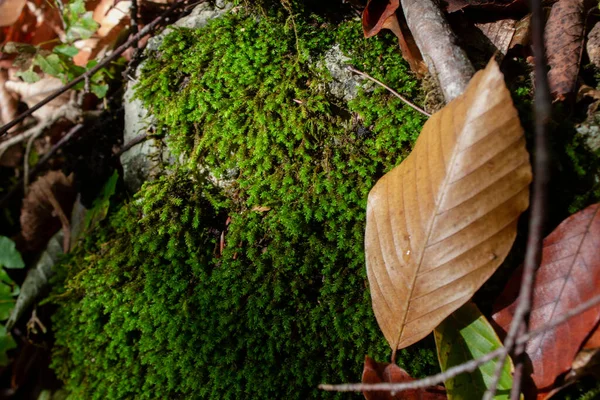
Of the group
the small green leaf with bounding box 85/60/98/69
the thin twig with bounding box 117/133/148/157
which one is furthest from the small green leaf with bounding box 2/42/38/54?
the thin twig with bounding box 117/133/148/157

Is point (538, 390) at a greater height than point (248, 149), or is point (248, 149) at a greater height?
point (248, 149)

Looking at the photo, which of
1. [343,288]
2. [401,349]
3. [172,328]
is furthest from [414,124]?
[172,328]

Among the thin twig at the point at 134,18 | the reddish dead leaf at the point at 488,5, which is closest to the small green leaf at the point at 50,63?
the thin twig at the point at 134,18

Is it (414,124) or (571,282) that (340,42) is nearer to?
(414,124)

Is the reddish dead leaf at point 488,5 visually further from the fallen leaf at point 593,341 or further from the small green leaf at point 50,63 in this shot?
the small green leaf at point 50,63

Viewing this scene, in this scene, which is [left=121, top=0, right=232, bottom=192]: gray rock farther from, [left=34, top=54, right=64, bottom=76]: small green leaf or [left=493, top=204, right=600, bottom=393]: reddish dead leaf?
[left=493, top=204, right=600, bottom=393]: reddish dead leaf

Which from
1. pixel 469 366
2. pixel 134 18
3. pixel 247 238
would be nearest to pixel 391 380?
pixel 469 366
